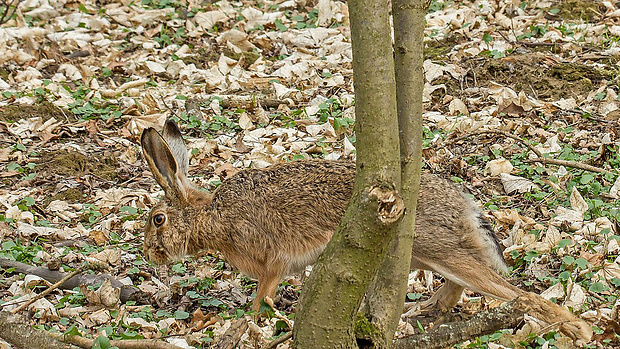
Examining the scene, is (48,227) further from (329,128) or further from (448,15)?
(448,15)

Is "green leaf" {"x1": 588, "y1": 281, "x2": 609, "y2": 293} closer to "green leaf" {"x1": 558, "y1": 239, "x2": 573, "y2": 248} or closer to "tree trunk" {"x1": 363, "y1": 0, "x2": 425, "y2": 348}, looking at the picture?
"green leaf" {"x1": 558, "y1": 239, "x2": 573, "y2": 248}

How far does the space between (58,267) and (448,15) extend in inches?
284

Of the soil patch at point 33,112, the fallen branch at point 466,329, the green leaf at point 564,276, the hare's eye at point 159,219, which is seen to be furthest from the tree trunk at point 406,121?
the soil patch at point 33,112

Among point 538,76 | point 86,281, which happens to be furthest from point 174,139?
point 538,76

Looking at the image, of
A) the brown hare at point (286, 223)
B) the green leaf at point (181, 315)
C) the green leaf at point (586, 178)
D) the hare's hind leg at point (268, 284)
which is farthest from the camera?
the green leaf at point (586, 178)

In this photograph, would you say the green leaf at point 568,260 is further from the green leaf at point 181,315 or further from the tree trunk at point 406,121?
the green leaf at point 181,315

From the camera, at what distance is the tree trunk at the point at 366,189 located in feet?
10.7

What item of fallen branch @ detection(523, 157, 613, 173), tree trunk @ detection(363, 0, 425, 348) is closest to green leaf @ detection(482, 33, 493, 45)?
fallen branch @ detection(523, 157, 613, 173)

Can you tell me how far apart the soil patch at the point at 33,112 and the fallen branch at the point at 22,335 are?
5.62 metres

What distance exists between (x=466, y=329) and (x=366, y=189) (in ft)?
3.99

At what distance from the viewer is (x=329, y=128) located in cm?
857

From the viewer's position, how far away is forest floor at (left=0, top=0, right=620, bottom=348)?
18.9 feet

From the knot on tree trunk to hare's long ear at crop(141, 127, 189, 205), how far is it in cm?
298

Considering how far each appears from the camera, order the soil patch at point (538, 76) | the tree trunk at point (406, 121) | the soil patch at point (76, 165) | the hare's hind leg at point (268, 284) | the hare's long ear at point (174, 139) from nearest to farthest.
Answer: the tree trunk at point (406, 121), the hare's hind leg at point (268, 284), the hare's long ear at point (174, 139), the soil patch at point (76, 165), the soil patch at point (538, 76)
